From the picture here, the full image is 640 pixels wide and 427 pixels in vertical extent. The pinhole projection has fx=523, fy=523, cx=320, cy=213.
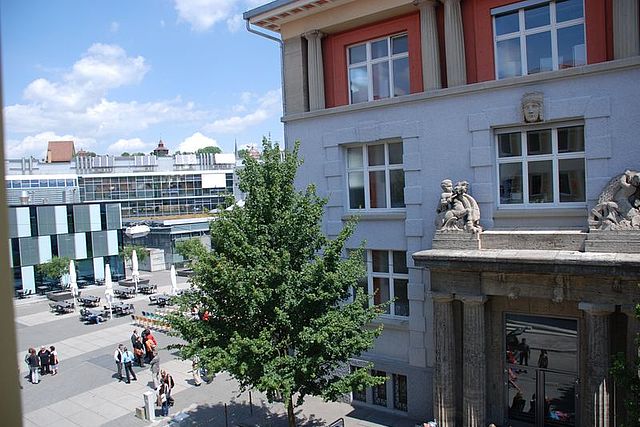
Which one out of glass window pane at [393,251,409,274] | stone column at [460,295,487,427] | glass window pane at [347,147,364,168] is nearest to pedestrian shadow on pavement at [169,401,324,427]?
stone column at [460,295,487,427]

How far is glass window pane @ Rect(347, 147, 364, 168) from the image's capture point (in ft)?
51.3

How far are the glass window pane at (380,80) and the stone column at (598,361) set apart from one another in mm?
7675

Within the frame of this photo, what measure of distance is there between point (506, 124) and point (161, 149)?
94663 millimetres

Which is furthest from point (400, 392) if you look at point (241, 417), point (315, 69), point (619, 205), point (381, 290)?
point (315, 69)

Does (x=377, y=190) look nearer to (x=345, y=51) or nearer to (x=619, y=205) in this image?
(x=345, y=51)

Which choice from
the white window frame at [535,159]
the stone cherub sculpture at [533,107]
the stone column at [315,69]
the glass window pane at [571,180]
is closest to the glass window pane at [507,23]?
the stone cherub sculpture at [533,107]

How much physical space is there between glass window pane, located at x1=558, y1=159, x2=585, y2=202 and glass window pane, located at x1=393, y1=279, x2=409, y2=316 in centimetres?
485

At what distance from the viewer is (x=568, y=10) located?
12211 millimetres

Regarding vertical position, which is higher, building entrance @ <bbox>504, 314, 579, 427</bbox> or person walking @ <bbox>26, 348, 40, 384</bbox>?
building entrance @ <bbox>504, 314, 579, 427</bbox>

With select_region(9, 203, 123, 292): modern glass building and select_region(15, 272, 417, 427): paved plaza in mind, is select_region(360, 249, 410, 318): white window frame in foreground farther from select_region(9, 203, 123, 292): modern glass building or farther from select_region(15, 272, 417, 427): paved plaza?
select_region(9, 203, 123, 292): modern glass building

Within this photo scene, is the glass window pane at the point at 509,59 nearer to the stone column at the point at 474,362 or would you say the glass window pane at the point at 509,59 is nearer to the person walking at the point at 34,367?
the stone column at the point at 474,362

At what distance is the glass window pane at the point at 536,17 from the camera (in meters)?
12.5

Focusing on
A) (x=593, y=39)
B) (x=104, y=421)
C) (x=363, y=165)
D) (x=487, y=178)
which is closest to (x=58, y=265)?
(x=104, y=421)

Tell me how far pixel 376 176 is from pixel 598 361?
290 inches
